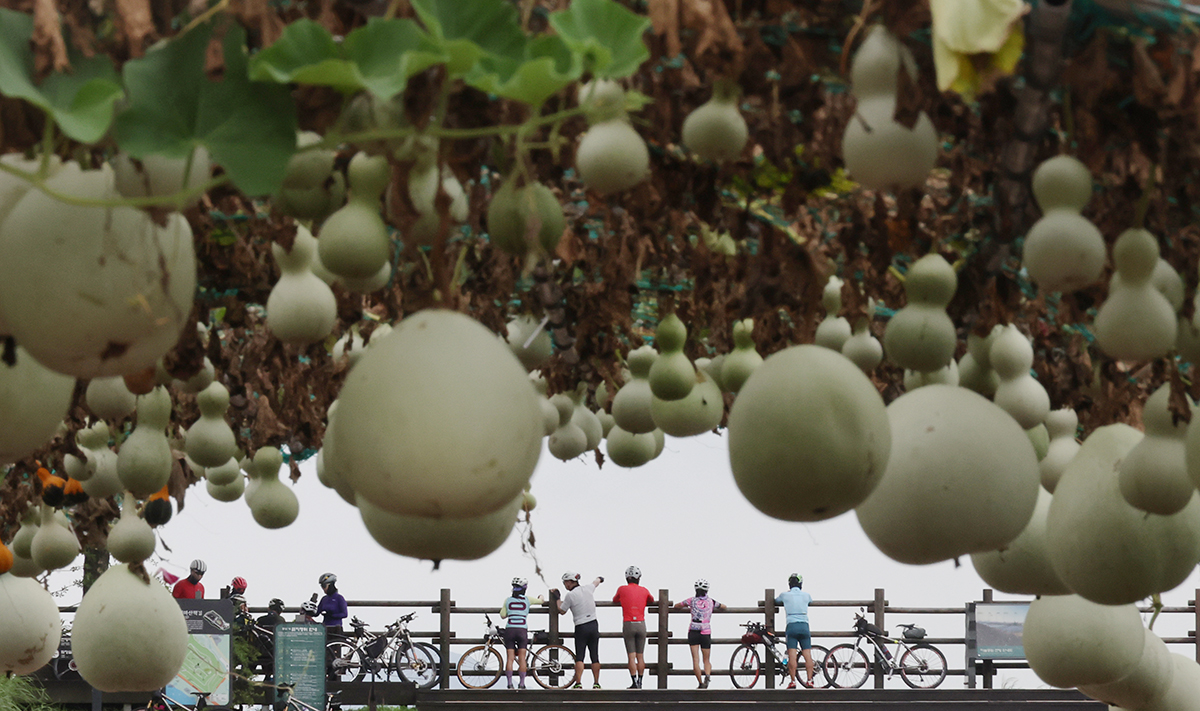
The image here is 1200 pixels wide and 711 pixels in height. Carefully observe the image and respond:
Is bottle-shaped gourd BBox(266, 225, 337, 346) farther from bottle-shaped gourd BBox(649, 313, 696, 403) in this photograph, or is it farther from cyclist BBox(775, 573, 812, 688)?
cyclist BBox(775, 573, 812, 688)

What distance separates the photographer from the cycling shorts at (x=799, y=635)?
1245cm

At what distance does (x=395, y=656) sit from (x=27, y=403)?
1183 cm

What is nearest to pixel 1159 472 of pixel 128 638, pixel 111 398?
pixel 111 398

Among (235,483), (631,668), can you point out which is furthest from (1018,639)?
(235,483)

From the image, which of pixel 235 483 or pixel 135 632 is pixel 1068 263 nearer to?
pixel 135 632

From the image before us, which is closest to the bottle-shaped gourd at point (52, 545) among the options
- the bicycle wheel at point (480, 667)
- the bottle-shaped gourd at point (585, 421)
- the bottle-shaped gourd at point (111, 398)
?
the bottle-shaped gourd at point (111, 398)

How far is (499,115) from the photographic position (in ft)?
5.19

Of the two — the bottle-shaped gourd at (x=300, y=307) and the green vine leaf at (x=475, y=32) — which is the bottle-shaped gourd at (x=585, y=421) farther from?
the green vine leaf at (x=475, y=32)

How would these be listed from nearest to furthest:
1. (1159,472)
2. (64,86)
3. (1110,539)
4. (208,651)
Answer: (64,86) < (1159,472) < (1110,539) < (208,651)

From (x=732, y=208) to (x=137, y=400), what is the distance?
145 centimetres

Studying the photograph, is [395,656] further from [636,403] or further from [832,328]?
[832,328]

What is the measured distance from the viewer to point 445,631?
44.3 feet

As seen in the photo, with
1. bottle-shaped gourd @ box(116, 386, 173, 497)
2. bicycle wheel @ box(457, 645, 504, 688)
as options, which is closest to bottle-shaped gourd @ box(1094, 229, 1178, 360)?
bottle-shaped gourd @ box(116, 386, 173, 497)

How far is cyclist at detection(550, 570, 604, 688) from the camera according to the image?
11969mm
